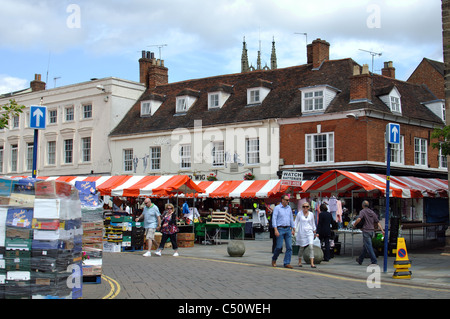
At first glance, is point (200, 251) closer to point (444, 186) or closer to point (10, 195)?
point (444, 186)

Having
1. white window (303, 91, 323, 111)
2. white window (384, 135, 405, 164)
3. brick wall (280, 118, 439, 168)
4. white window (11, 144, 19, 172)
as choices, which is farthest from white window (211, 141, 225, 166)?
white window (11, 144, 19, 172)

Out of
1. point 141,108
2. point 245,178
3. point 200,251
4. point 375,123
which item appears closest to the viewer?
point 200,251

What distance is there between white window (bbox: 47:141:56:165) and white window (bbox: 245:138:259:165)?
1800 cm

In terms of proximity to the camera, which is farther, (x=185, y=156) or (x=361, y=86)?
(x=185, y=156)

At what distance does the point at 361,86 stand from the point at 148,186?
44.4 feet

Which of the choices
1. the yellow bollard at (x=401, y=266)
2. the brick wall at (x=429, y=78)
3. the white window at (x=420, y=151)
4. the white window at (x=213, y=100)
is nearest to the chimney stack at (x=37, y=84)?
the white window at (x=213, y=100)

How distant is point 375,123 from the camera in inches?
1153

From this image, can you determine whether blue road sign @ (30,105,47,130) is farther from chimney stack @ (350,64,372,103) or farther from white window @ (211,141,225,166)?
white window @ (211,141,225,166)

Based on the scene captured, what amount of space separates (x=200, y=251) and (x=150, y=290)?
9.59 meters

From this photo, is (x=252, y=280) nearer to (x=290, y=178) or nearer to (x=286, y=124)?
(x=290, y=178)

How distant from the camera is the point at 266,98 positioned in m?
33.9

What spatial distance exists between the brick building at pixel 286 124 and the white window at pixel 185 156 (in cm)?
8

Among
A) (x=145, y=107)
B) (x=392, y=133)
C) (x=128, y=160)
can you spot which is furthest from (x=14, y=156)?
(x=392, y=133)

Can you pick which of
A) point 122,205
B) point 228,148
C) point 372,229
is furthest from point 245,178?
point 372,229
